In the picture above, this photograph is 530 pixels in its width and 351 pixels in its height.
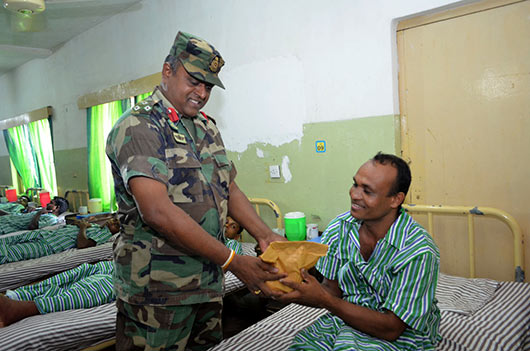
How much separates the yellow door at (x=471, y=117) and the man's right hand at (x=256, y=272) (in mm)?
1835

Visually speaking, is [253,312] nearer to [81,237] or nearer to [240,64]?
[81,237]

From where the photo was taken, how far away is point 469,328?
6.14 ft

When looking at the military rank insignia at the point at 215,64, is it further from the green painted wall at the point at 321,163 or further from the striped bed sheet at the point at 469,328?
the green painted wall at the point at 321,163

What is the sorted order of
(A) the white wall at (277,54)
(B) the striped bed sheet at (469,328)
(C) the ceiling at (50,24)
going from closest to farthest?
(B) the striped bed sheet at (469,328)
(A) the white wall at (277,54)
(C) the ceiling at (50,24)

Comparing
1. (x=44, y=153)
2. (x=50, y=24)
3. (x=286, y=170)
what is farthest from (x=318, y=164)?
(x=44, y=153)

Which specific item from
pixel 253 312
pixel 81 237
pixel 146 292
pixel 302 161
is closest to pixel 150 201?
pixel 146 292

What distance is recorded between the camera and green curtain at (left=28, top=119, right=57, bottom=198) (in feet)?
24.0

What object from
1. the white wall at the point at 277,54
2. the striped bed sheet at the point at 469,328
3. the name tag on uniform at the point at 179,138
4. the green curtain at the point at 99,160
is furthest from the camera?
the green curtain at the point at 99,160

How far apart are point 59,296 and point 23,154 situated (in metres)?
6.78

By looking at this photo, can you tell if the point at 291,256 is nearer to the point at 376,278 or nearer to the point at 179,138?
the point at 376,278

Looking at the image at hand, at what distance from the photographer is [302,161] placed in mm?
3510

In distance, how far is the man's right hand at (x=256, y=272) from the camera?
4.95 feet

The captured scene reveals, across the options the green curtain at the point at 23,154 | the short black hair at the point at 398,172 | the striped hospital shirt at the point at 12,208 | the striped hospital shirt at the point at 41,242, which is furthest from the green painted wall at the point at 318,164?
the green curtain at the point at 23,154

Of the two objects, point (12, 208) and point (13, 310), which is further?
point (12, 208)
